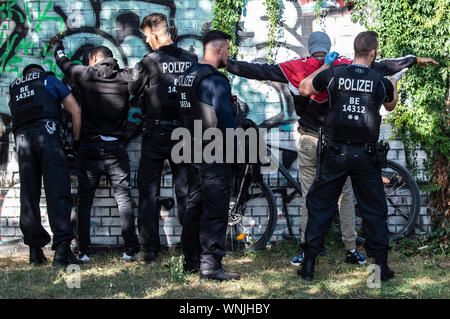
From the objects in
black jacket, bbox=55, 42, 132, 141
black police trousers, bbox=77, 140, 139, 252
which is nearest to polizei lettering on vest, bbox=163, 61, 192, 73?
black jacket, bbox=55, 42, 132, 141

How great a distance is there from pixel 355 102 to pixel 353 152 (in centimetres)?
42

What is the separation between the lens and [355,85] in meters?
4.73

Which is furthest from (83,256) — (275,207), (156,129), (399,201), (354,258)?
(399,201)

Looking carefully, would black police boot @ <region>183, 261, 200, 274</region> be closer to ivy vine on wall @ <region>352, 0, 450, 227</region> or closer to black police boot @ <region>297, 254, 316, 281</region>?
black police boot @ <region>297, 254, 316, 281</region>

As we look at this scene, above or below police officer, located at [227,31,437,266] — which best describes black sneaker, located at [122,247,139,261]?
below

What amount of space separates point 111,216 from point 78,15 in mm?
2302

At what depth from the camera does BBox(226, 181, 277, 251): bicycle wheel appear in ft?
20.0

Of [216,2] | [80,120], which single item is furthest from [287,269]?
[216,2]

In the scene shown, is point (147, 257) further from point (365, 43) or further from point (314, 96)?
point (365, 43)

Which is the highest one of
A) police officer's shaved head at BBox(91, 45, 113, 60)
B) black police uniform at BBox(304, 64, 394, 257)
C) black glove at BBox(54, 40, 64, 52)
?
black glove at BBox(54, 40, 64, 52)

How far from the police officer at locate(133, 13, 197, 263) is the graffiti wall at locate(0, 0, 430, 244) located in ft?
1.71

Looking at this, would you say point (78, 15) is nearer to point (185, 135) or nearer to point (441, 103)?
point (185, 135)

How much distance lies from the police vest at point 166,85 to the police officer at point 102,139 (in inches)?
15.8

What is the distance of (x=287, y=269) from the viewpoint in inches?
213
